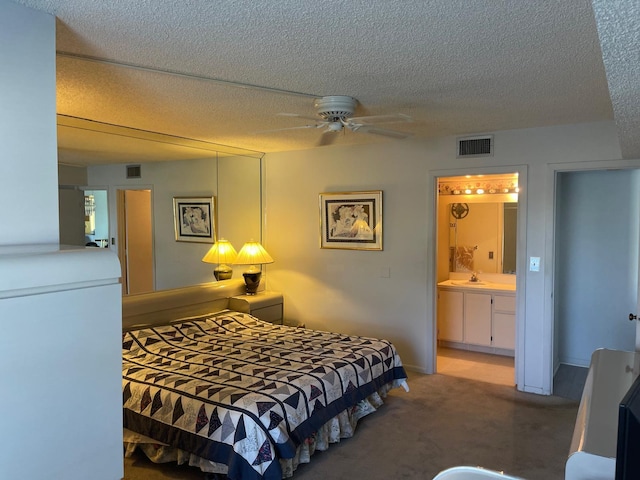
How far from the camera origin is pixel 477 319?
549cm

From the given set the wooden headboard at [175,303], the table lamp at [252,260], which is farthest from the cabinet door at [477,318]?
the wooden headboard at [175,303]

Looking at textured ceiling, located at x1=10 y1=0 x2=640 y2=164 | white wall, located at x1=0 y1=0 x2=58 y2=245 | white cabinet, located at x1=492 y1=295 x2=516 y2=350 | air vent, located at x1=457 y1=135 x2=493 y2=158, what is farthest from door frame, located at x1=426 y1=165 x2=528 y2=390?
white wall, located at x1=0 y1=0 x2=58 y2=245

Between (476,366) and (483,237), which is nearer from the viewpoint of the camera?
(476,366)

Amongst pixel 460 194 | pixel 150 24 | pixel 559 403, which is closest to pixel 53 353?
pixel 150 24

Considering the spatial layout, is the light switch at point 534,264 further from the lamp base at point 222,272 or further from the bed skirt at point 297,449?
the lamp base at point 222,272

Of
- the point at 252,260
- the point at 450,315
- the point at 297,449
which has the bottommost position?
the point at 297,449

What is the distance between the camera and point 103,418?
4.29 feet

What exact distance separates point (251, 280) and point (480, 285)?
267cm

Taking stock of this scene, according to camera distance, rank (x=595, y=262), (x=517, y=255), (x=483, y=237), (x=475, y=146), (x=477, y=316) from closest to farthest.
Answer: (x=517, y=255)
(x=475, y=146)
(x=595, y=262)
(x=477, y=316)
(x=483, y=237)

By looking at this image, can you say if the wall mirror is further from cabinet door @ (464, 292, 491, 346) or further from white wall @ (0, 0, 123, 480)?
cabinet door @ (464, 292, 491, 346)

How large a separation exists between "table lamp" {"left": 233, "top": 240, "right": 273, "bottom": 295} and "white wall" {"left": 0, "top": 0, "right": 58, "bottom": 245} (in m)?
3.39

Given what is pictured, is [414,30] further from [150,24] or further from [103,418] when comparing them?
[103,418]

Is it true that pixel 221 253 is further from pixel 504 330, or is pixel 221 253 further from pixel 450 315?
pixel 504 330

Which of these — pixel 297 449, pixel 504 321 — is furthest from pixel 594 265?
pixel 297 449
